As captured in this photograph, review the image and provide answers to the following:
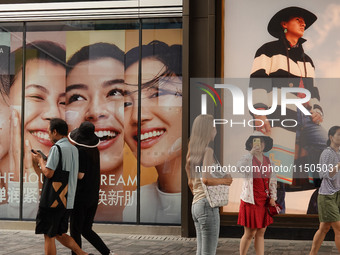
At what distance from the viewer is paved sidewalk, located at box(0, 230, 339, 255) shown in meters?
9.09

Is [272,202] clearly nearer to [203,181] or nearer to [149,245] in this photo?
[203,181]

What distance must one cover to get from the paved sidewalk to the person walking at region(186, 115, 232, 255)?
3.11m

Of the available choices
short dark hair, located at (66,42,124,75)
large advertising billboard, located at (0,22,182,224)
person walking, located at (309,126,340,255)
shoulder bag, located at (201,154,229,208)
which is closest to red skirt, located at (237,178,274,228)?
person walking, located at (309,126,340,255)

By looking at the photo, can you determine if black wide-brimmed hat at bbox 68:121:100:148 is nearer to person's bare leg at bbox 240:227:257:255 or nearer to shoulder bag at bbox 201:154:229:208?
person's bare leg at bbox 240:227:257:255

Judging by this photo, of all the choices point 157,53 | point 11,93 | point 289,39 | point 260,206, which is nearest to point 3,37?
point 11,93

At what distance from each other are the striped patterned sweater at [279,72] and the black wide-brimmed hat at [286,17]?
0.19 metres

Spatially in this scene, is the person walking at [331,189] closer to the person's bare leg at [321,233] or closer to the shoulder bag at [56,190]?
the person's bare leg at [321,233]

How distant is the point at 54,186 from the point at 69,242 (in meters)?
0.77

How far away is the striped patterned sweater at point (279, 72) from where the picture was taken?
10.2 m

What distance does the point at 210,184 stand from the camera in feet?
19.6

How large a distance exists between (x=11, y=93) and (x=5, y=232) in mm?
2537

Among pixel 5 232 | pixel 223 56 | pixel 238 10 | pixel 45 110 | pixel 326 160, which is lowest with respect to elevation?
pixel 5 232

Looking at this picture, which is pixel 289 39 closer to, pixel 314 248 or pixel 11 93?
pixel 314 248

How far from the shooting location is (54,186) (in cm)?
709
